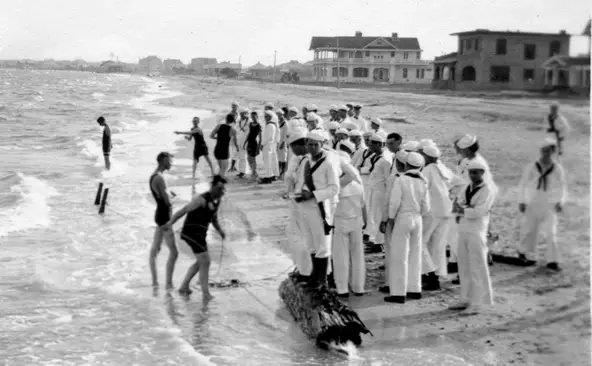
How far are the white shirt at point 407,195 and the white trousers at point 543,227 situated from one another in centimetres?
99

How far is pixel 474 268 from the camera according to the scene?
21.6 feet

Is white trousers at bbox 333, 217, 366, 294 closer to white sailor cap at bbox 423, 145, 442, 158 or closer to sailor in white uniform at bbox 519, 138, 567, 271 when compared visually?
white sailor cap at bbox 423, 145, 442, 158

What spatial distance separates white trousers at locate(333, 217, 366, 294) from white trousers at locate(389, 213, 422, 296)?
328mm

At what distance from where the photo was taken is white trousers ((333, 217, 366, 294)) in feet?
23.2

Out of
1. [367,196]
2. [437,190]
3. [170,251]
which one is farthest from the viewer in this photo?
[367,196]

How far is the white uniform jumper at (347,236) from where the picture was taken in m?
6.98

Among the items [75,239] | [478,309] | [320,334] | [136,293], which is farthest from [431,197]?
[75,239]

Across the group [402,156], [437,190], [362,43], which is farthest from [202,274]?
[362,43]

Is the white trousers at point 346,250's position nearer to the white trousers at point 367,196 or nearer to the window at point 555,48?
the white trousers at point 367,196

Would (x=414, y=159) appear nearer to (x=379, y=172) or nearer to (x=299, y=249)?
(x=299, y=249)

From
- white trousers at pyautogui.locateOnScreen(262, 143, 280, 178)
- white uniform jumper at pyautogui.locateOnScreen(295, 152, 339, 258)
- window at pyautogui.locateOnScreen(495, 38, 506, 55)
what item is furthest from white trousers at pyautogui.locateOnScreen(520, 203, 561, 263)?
white trousers at pyautogui.locateOnScreen(262, 143, 280, 178)

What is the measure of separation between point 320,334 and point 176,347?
1.33 metres

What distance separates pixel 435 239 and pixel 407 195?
0.98 meters

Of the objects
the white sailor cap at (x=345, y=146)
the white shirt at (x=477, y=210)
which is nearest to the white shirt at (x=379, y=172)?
the white sailor cap at (x=345, y=146)
